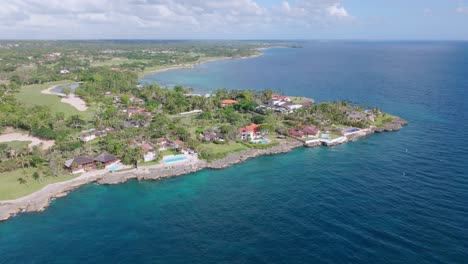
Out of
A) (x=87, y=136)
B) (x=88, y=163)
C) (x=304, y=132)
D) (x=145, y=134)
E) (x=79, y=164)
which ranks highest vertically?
(x=145, y=134)

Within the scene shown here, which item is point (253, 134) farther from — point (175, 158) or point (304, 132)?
point (175, 158)

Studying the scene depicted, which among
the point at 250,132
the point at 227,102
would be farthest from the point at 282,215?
the point at 227,102

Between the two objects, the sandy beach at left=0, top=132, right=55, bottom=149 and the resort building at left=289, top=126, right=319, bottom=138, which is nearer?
the sandy beach at left=0, top=132, right=55, bottom=149

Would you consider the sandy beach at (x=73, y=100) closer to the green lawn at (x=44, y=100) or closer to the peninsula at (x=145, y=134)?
the peninsula at (x=145, y=134)

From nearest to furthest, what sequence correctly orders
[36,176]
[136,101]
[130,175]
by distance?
[36,176] → [130,175] → [136,101]

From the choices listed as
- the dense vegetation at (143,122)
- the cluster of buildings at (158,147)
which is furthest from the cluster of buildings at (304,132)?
the cluster of buildings at (158,147)

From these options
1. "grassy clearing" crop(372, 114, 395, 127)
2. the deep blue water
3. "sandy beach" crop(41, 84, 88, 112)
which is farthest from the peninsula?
the deep blue water

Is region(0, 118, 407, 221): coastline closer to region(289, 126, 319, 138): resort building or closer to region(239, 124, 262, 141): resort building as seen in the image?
region(289, 126, 319, 138): resort building

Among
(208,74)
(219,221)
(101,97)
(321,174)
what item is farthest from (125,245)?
(208,74)
